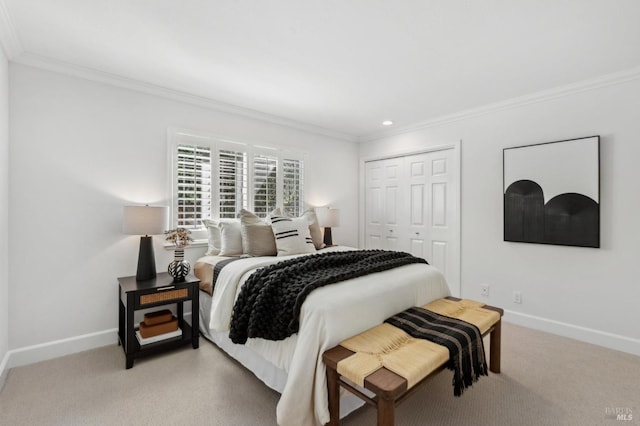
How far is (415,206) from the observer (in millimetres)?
4219

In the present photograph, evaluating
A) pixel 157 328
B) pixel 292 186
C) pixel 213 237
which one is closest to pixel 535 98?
pixel 292 186

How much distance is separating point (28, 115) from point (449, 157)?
4.27m

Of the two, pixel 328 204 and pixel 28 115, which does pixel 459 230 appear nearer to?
pixel 328 204

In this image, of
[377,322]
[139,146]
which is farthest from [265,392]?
[139,146]

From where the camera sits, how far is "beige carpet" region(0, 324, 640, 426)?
1.79 m

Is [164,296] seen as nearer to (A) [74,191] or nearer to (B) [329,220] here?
(A) [74,191]

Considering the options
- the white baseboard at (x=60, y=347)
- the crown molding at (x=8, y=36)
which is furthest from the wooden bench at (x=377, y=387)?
the crown molding at (x=8, y=36)

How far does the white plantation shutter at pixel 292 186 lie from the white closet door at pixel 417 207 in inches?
48.3

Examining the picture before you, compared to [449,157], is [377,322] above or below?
below

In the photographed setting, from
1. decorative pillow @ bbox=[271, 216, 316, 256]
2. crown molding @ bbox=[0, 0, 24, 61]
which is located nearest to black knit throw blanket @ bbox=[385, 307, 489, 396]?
decorative pillow @ bbox=[271, 216, 316, 256]

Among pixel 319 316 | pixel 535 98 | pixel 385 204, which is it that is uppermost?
pixel 535 98

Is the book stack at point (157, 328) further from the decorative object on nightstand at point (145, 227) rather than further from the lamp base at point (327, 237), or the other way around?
the lamp base at point (327, 237)

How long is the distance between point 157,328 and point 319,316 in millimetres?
1700

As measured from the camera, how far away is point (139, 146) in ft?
9.53
